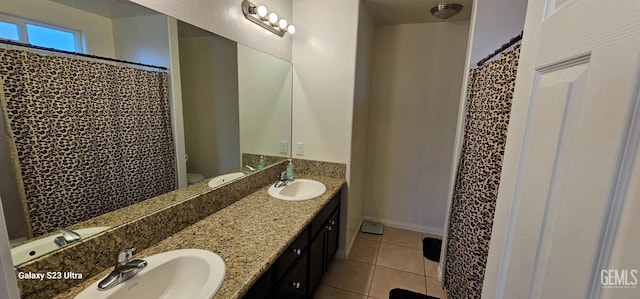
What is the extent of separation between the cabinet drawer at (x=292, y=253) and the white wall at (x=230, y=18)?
1.33 m

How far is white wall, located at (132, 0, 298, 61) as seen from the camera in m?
1.28

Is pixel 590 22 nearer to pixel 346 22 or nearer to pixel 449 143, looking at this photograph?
pixel 346 22

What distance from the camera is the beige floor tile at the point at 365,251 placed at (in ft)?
8.38

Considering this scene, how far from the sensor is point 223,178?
1690 mm

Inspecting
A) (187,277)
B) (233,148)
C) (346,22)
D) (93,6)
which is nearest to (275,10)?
(346,22)

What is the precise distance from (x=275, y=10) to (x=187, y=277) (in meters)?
1.95

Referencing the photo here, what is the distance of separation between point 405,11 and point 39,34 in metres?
2.53

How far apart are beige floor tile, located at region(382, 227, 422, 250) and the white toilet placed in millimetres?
2179

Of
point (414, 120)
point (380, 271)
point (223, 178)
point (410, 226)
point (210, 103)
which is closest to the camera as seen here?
point (210, 103)

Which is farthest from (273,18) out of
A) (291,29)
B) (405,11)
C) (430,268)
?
(430,268)

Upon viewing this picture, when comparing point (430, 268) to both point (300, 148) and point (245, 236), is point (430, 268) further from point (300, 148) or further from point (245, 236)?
point (245, 236)

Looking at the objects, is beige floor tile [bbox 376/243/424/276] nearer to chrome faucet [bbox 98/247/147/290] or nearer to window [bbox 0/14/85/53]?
chrome faucet [bbox 98/247/147/290]

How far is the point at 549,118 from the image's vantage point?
527 millimetres

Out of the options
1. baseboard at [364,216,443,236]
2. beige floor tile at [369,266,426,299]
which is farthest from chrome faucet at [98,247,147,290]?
baseboard at [364,216,443,236]
